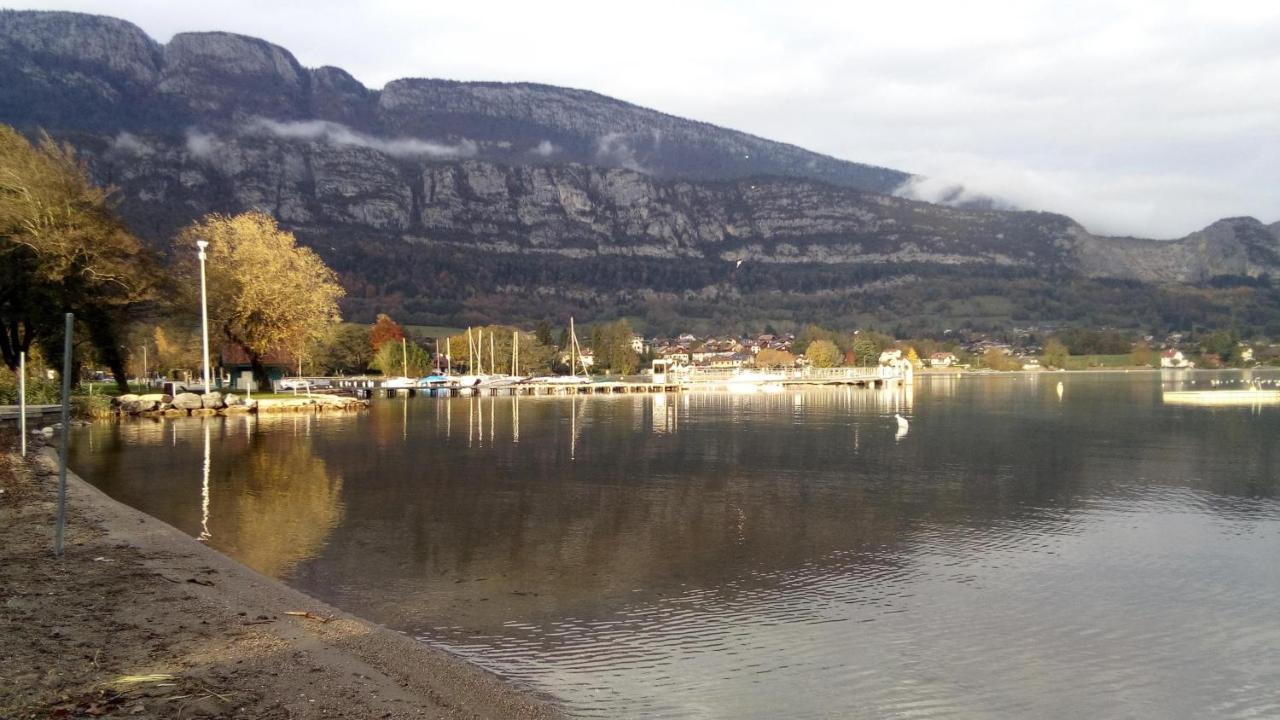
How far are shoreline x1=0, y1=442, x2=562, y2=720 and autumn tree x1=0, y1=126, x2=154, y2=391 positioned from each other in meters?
28.4

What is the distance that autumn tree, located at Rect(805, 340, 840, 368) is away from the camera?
152 m

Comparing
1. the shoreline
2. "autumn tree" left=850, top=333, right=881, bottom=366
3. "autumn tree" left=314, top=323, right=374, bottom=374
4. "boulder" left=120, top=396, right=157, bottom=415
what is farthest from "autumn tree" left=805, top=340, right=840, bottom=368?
the shoreline

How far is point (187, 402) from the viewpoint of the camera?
1891 inches

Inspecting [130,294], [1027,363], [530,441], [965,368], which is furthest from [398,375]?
[1027,363]

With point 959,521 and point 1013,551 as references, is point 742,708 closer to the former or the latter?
point 1013,551

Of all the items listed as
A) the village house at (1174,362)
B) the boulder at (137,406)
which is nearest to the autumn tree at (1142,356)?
the village house at (1174,362)

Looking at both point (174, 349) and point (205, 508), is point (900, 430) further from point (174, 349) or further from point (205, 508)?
point (174, 349)

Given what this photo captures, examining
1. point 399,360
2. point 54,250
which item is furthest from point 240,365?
point 399,360

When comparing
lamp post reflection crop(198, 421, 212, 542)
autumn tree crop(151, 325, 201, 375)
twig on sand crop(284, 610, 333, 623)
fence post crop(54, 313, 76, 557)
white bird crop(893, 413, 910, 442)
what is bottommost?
white bird crop(893, 413, 910, 442)

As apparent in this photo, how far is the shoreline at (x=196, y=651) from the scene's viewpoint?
730 cm

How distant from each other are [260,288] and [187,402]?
7215mm

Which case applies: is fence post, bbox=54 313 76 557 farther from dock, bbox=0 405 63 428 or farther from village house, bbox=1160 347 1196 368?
village house, bbox=1160 347 1196 368

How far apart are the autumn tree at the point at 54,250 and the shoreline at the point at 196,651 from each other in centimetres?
2836

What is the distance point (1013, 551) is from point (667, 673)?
8991 mm
